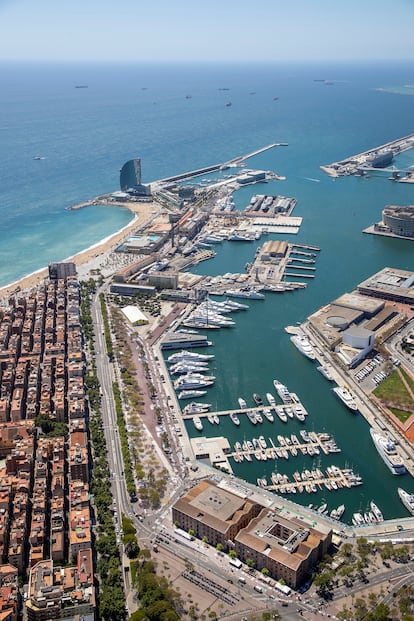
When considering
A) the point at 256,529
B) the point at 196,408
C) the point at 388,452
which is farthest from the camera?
the point at 196,408

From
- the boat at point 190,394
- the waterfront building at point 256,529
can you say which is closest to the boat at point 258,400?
the boat at point 190,394

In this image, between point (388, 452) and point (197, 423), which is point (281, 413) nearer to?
point (197, 423)

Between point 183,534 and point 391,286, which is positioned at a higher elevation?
point 391,286

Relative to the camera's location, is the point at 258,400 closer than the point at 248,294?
Yes

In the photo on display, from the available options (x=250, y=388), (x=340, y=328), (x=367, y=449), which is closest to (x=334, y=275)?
(x=340, y=328)

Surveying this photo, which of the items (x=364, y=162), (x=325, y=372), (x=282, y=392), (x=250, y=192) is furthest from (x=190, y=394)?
(x=364, y=162)

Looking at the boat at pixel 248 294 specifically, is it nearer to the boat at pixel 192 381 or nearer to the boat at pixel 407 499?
the boat at pixel 192 381

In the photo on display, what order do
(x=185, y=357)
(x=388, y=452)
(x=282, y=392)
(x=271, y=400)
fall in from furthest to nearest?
(x=185, y=357) → (x=282, y=392) → (x=271, y=400) → (x=388, y=452)
